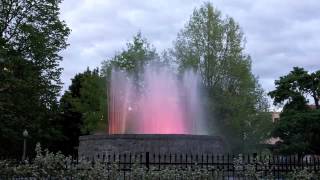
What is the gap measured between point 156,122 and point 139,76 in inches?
403

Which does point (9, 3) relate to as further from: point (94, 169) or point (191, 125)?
point (94, 169)

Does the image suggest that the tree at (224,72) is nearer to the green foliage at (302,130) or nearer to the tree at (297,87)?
the green foliage at (302,130)

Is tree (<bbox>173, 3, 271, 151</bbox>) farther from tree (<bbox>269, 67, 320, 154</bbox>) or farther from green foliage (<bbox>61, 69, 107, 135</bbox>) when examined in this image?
green foliage (<bbox>61, 69, 107, 135</bbox>)

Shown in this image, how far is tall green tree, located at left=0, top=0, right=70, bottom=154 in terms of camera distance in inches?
1251

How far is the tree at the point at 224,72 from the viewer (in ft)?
116

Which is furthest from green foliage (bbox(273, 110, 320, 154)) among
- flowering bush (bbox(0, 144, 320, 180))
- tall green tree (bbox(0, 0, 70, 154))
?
flowering bush (bbox(0, 144, 320, 180))

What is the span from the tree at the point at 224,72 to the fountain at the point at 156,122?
2.41 meters

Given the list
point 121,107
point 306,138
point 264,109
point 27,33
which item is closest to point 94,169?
point 121,107

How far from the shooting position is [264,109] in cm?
3756

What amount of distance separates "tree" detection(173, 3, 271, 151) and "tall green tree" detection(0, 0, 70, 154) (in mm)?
9599

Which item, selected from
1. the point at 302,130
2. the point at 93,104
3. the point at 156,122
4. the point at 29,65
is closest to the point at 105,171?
the point at 156,122

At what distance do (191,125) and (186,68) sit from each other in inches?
346

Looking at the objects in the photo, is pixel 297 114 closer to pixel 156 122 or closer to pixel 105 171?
pixel 156 122

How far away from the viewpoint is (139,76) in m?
36.0
